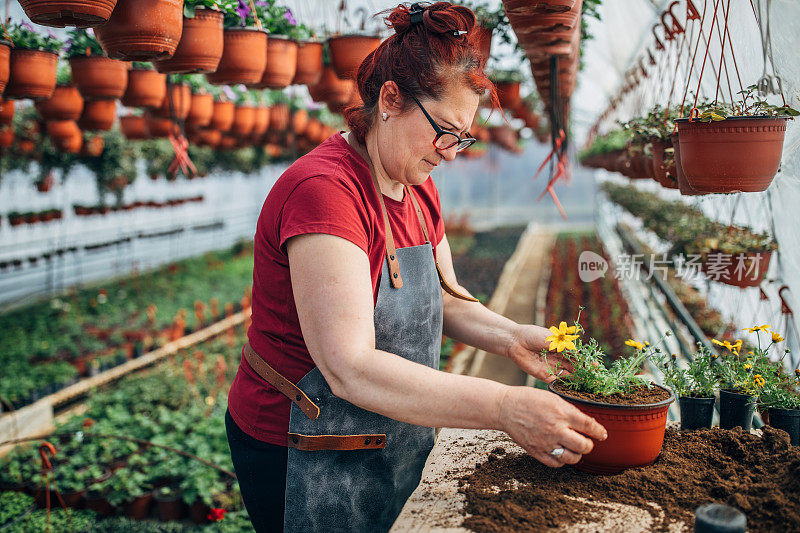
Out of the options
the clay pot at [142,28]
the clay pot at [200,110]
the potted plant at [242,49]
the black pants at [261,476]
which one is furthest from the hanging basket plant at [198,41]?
the clay pot at [200,110]

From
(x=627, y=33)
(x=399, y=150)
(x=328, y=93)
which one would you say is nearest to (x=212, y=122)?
(x=328, y=93)

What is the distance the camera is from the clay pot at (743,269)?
2355mm

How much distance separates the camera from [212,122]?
5.10m

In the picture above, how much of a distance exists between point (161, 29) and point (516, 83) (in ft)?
10.5

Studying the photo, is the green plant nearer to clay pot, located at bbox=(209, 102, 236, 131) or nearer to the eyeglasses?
clay pot, located at bbox=(209, 102, 236, 131)

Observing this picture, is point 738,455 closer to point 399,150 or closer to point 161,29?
point 399,150

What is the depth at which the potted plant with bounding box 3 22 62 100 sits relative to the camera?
2650 millimetres

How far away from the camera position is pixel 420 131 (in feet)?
4.10

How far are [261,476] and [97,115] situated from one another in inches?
138

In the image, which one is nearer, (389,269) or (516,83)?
(389,269)

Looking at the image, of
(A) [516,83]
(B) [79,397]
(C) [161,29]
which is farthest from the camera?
(B) [79,397]

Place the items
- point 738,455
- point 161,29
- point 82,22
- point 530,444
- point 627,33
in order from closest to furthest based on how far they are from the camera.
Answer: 1. point 530,444
2. point 738,455
3. point 82,22
4. point 161,29
5. point 627,33

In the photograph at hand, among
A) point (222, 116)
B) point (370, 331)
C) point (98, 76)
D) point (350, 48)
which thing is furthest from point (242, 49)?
point (222, 116)

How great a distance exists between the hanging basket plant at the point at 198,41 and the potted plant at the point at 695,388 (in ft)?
6.16
